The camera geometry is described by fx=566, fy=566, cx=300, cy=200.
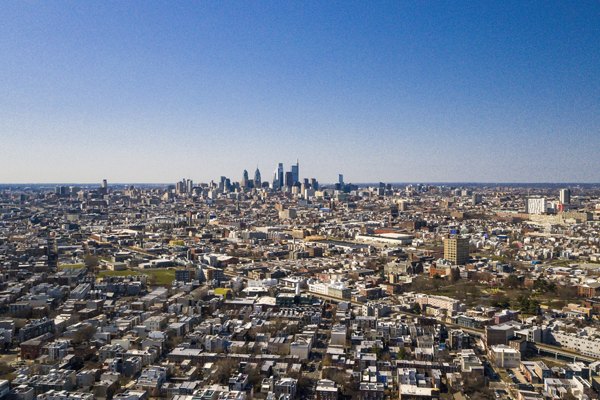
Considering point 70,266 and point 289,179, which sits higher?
point 289,179

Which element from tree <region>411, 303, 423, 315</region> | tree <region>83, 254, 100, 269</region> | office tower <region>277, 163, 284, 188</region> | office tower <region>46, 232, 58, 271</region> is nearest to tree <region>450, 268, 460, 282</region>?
tree <region>411, 303, 423, 315</region>

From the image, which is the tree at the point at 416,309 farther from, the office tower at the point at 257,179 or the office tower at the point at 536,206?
the office tower at the point at 257,179

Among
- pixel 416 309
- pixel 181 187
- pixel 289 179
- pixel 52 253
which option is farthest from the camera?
pixel 289 179

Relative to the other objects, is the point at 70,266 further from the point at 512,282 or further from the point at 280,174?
the point at 280,174

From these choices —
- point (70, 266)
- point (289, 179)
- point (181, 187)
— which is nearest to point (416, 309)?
point (70, 266)

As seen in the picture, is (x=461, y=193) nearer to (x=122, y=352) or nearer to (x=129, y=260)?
(x=129, y=260)

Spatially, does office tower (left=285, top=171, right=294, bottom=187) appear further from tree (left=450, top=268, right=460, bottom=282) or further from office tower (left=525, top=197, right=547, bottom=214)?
tree (left=450, top=268, right=460, bottom=282)

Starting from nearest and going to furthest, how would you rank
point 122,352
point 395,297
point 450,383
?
point 450,383
point 122,352
point 395,297

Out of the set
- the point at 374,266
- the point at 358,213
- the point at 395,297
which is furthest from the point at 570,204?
the point at 395,297
